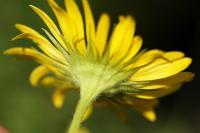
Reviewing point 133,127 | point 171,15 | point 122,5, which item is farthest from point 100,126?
point 171,15

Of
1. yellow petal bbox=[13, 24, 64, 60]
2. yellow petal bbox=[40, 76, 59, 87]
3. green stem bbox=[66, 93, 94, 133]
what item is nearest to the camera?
green stem bbox=[66, 93, 94, 133]

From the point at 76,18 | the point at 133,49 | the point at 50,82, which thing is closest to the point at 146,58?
the point at 133,49

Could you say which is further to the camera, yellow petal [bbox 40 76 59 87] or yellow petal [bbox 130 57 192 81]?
yellow petal [bbox 40 76 59 87]

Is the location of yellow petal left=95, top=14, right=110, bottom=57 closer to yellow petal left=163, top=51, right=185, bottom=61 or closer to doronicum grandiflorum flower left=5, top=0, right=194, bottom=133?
doronicum grandiflorum flower left=5, top=0, right=194, bottom=133

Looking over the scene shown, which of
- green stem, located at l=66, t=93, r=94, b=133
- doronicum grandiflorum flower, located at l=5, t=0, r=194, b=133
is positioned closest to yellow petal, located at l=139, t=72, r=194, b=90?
doronicum grandiflorum flower, located at l=5, t=0, r=194, b=133

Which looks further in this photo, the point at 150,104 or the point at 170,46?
the point at 170,46

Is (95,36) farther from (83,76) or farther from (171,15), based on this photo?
(171,15)
